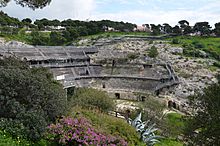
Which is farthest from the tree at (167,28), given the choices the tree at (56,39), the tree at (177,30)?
the tree at (56,39)

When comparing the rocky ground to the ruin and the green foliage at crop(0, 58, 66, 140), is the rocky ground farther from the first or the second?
the green foliage at crop(0, 58, 66, 140)

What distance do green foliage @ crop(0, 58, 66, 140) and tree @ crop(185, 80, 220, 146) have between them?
25.7 ft

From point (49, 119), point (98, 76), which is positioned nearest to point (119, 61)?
point (98, 76)

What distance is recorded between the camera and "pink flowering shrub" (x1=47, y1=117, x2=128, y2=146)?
10.2 m

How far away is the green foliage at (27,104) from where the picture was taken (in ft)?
35.7

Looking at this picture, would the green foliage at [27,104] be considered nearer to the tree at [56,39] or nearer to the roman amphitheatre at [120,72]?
the roman amphitheatre at [120,72]

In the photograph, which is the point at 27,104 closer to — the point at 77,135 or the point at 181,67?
the point at 77,135

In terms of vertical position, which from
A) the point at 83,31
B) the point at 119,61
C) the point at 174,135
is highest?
the point at 83,31

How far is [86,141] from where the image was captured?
33.6ft

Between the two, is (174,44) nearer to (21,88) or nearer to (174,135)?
(174,135)

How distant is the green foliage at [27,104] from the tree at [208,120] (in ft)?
25.7

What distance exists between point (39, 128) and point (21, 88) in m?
2.04

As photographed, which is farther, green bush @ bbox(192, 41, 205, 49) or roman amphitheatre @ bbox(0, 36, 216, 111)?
green bush @ bbox(192, 41, 205, 49)

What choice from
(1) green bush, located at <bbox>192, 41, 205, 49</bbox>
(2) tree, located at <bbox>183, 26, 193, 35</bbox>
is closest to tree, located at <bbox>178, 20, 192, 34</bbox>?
(2) tree, located at <bbox>183, 26, 193, 35</bbox>
